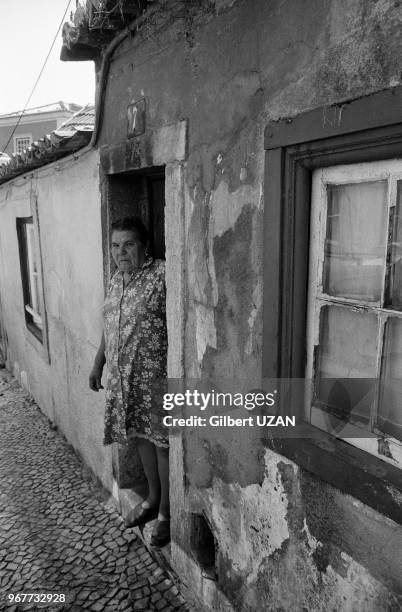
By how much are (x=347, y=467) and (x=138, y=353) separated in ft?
5.35

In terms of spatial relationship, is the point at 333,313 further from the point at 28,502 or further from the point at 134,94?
the point at 28,502

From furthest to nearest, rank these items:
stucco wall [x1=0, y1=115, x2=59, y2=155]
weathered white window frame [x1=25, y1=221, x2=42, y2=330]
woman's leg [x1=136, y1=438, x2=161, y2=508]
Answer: stucco wall [x1=0, y1=115, x2=59, y2=155] → weathered white window frame [x1=25, y1=221, x2=42, y2=330] → woman's leg [x1=136, y1=438, x2=161, y2=508]

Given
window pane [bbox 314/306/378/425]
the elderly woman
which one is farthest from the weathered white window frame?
window pane [bbox 314/306/378/425]

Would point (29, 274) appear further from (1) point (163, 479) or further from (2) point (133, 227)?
(1) point (163, 479)

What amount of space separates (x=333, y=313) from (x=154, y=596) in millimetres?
2235

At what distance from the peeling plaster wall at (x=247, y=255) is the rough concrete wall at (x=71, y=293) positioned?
4.12 ft

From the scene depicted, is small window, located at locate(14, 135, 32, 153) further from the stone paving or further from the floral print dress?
the floral print dress

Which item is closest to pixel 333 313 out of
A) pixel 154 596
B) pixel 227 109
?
pixel 227 109

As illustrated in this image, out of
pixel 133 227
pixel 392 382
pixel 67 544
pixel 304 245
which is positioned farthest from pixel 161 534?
pixel 304 245

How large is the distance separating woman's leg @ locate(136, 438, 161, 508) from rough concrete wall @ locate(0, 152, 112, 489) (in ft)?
2.12

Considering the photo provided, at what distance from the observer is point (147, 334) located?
3043 millimetres

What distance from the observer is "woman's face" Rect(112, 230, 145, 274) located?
3.12 meters

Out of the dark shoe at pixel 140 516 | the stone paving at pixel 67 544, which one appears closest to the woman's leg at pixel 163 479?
the dark shoe at pixel 140 516

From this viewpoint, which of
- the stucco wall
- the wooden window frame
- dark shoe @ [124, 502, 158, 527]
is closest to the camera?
the wooden window frame
